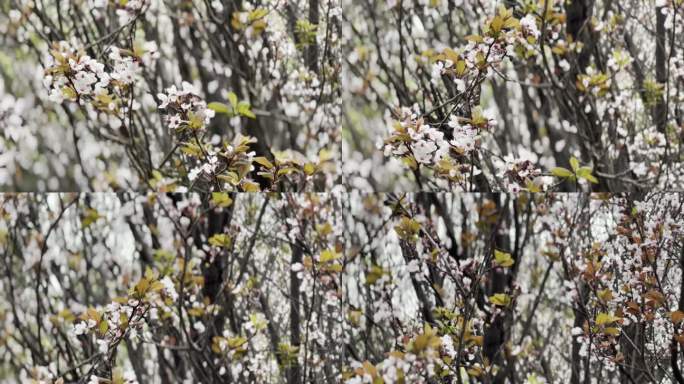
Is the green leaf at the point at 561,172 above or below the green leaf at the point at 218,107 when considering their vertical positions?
below

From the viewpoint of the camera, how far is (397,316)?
6.05 feet

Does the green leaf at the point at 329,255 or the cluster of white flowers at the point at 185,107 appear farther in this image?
the green leaf at the point at 329,255

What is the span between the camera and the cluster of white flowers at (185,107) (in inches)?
67.2

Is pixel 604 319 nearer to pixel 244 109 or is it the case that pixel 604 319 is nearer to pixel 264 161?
pixel 264 161

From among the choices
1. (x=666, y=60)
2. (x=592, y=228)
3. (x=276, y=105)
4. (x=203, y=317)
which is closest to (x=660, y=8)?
(x=666, y=60)

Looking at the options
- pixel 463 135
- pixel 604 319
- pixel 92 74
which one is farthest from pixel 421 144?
pixel 92 74

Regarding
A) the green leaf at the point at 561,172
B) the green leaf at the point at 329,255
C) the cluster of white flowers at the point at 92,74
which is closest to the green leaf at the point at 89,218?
the cluster of white flowers at the point at 92,74

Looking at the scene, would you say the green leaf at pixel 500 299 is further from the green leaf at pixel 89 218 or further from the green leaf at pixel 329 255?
the green leaf at pixel 89 218

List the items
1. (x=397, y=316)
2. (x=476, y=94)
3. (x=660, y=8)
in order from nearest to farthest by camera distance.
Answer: (x=476, y=94), (x=397, y=316), (x=660, y=8)

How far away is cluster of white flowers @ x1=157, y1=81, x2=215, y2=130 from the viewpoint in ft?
5.60

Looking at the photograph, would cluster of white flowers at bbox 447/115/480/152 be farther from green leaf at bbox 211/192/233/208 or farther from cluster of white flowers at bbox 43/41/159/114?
cluster of white flowers at bbox 43/41/159/114

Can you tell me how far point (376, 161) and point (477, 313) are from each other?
1.48 ft

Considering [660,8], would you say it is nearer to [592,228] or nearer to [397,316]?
[592,228]

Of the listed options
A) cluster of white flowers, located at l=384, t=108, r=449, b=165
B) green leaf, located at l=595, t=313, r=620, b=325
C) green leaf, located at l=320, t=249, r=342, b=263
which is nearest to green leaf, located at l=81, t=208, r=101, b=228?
green leaf, located at l=320, t=249, r=342, b=263
